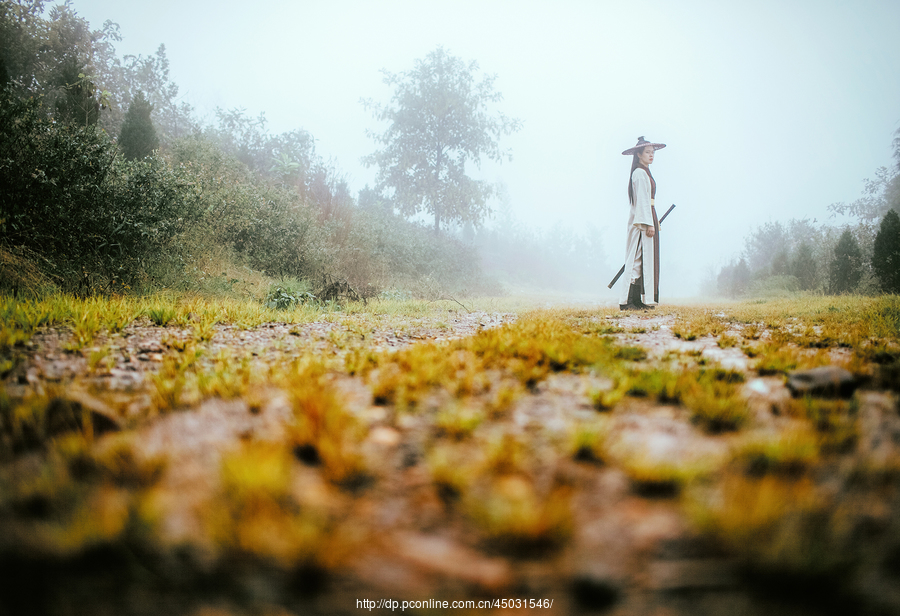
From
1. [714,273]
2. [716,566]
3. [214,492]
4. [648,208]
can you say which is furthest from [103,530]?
[714,273]

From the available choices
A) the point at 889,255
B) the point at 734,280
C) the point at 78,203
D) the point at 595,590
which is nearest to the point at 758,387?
the point at 595,590

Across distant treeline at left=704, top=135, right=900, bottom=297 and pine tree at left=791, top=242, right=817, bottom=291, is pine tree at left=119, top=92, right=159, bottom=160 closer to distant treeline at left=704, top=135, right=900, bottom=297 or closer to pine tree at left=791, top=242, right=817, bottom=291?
distant treeline at left=704, top=135, right=900, bottom=297

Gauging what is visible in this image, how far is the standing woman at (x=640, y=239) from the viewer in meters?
7.57

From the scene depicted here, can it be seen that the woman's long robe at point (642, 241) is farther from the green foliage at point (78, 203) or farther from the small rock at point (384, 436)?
the green foliage at point (78, 203)

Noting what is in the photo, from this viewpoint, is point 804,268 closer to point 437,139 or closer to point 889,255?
point 889,255

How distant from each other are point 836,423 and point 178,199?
8.31 meters

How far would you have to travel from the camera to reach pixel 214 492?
101 cm

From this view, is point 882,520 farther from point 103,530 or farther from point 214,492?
point 103,530

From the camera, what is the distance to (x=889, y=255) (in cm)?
962

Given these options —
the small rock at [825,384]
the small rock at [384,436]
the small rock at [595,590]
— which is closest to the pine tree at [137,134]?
the small rock at [384,436]

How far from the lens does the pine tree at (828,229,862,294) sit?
12.5 m

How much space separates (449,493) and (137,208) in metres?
6.93

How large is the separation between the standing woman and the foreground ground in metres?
5.96

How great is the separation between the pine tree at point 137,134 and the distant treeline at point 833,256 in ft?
77.2
